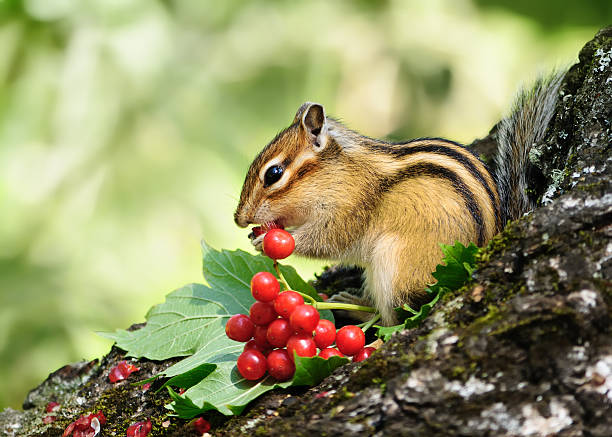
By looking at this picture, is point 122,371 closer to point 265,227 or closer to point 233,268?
point 233,268

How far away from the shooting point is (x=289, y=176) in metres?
2.60

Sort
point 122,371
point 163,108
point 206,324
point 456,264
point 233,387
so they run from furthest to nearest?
point 163,108
point 122,371
point 206,324
point 233,387
point 456,264

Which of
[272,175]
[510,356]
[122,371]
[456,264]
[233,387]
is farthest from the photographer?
[272,175]

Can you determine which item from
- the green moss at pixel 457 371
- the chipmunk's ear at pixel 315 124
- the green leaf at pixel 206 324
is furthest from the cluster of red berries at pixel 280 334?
the chipmunk's ear at pixel 315 124

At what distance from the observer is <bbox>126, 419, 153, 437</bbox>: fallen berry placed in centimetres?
200

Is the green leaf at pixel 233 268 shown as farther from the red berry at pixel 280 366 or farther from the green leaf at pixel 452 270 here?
the green leaf at pixel 452 270

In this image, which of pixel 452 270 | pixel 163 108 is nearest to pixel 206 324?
pixel 452 270

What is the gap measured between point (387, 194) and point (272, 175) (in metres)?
0.49

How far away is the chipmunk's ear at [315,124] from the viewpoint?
2613mm

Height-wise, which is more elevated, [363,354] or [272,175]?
[272,175]

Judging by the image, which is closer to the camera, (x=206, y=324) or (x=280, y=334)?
(x=280, y=334)

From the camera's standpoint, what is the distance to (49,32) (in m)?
4.68

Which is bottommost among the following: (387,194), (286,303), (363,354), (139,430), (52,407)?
(363,354)

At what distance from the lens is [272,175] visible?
2.57m
